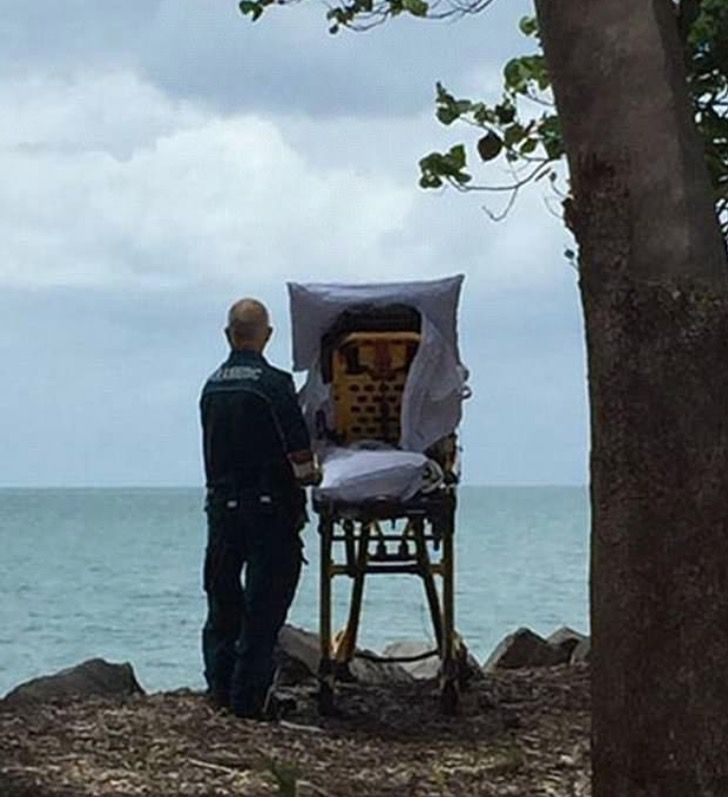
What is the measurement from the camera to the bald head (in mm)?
7699

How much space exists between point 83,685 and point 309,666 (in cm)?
90

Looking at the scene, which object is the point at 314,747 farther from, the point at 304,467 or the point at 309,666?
the point at 309,666

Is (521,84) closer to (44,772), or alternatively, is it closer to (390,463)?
(390,463)

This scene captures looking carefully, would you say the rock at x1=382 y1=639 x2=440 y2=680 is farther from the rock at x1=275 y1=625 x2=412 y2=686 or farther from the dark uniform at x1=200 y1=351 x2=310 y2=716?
the dark uniform at x1=200 y1=351 x2=310 y2=716

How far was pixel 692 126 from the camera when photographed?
459 cm

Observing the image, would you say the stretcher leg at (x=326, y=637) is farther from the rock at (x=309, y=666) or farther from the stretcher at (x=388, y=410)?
the rock at (x=309, y=666)

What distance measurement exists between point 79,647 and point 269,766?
526 inches

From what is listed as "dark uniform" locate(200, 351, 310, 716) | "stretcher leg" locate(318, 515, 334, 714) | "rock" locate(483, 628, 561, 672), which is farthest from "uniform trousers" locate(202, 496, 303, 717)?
"rock" locate(483, 628, 561, 672)

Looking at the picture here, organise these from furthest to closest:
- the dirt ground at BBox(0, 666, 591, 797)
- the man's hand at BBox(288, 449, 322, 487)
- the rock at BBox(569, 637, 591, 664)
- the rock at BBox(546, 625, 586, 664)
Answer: the rock at BBox(546, 625, 586, 664)
the rock at BBox(569, 637, 591, 664)
the man's hand at BBox(288, 449, 322, 487)
the dirt ground at BBox(0, 666, 591, 797)

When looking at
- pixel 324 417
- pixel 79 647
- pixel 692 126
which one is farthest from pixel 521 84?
pixel 79 647

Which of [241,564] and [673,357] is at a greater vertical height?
[673,357]

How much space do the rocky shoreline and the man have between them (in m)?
0.29

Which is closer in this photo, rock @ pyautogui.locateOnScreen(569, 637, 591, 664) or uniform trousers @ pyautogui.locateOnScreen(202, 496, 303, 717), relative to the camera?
uniform trousers @ pyautogui.locateOnScreen(202, 496, 303, 717)

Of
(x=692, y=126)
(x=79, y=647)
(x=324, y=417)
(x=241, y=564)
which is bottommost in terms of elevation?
(x=79, y=647)
